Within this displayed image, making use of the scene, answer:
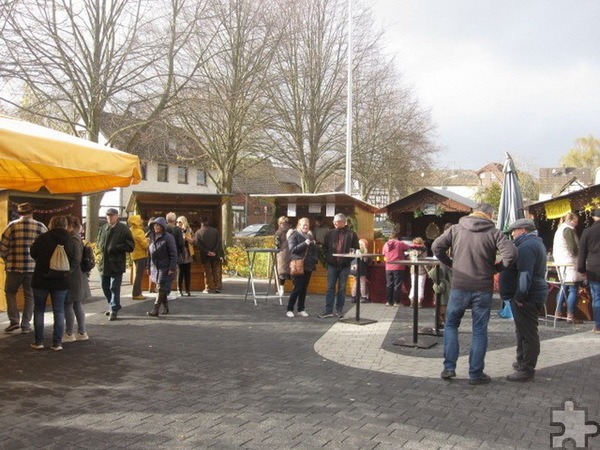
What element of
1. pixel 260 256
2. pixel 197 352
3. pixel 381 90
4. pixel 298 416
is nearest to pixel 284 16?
pixel 381 90

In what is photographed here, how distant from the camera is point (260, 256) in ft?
57.3

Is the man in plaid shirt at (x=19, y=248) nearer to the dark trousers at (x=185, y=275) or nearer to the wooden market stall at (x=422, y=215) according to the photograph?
the dark trousers at (x=185, y=275)

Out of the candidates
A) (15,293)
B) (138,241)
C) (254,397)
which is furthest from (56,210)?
(254,397)

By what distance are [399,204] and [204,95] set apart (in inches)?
340

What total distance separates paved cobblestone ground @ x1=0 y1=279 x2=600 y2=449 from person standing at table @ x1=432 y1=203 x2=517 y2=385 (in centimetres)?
28

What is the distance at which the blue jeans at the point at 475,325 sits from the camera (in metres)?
5.83

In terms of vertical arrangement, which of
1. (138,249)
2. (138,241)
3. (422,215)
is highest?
(422,215)

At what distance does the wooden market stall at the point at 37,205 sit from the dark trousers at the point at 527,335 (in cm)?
849

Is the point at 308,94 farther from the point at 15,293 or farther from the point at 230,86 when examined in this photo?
the point at 15,293

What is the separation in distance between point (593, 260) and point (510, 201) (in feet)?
9.10

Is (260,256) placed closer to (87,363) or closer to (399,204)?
(399,204)

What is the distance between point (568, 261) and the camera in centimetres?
980

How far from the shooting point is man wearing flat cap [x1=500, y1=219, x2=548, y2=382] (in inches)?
235

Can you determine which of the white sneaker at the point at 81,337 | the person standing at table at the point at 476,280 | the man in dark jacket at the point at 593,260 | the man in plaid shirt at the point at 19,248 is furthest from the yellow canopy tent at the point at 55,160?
the man in dark jacket at the point at 593,260
